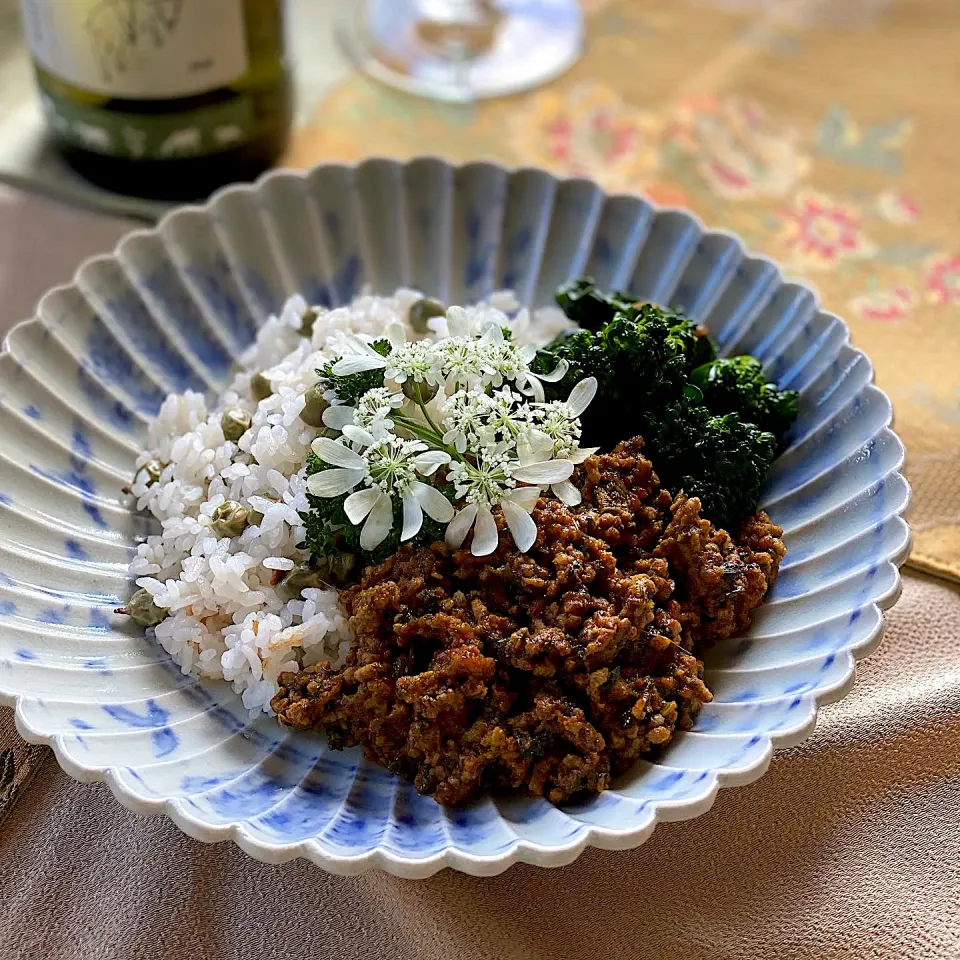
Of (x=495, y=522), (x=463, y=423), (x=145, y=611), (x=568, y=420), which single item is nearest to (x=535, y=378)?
(x=568, y=420)

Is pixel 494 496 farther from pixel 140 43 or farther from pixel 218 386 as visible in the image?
pixel 140 43

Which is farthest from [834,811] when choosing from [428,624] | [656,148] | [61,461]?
[656,148]

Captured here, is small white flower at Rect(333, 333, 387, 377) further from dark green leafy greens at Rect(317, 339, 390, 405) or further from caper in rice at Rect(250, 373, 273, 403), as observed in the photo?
caper in rice at Rect(250, 373, 273, 403)

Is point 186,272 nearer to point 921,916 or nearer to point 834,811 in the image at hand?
point 834,811

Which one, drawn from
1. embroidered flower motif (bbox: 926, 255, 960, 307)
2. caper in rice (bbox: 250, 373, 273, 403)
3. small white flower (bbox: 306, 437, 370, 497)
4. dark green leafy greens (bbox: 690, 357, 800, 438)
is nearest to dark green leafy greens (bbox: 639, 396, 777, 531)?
dark green leafy greens (bbox: 690, 357, 800, 438)

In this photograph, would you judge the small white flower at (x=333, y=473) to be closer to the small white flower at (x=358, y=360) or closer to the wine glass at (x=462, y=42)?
the small white flower at (x=358, y=360)

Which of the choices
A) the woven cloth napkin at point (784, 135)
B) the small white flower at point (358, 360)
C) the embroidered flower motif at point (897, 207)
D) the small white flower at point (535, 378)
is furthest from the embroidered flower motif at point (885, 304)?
the small white flower at point (358, 360)
